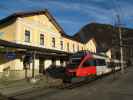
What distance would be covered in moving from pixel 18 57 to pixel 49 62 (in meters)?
9.26

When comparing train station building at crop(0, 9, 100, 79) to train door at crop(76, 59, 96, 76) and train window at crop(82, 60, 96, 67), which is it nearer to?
train door at crop(76, 59, 96, 76)

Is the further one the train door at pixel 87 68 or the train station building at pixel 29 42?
the train door at pixel 87 68

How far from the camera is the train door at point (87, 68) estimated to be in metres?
27.5

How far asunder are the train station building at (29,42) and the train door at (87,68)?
4.95 metres

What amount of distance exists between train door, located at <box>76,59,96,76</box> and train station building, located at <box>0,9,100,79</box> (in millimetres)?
4951

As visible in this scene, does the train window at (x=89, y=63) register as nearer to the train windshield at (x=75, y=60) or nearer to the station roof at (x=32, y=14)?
the train windshield at (x=75, y=60)

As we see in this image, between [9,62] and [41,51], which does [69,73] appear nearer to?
[41,51]

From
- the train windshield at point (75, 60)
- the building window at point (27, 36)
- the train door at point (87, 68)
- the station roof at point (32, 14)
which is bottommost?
the train door at point (87, 68)

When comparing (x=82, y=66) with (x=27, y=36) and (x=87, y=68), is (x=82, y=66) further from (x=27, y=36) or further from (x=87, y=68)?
(x=27, y=36)

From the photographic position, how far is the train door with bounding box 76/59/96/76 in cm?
2750

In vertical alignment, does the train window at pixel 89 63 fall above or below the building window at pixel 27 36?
below

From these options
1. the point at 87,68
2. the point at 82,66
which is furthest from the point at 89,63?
the point at 82,66

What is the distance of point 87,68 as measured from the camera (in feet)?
93.9

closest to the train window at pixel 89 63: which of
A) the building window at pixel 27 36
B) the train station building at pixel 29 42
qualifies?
the train station building at pixel 29 42
